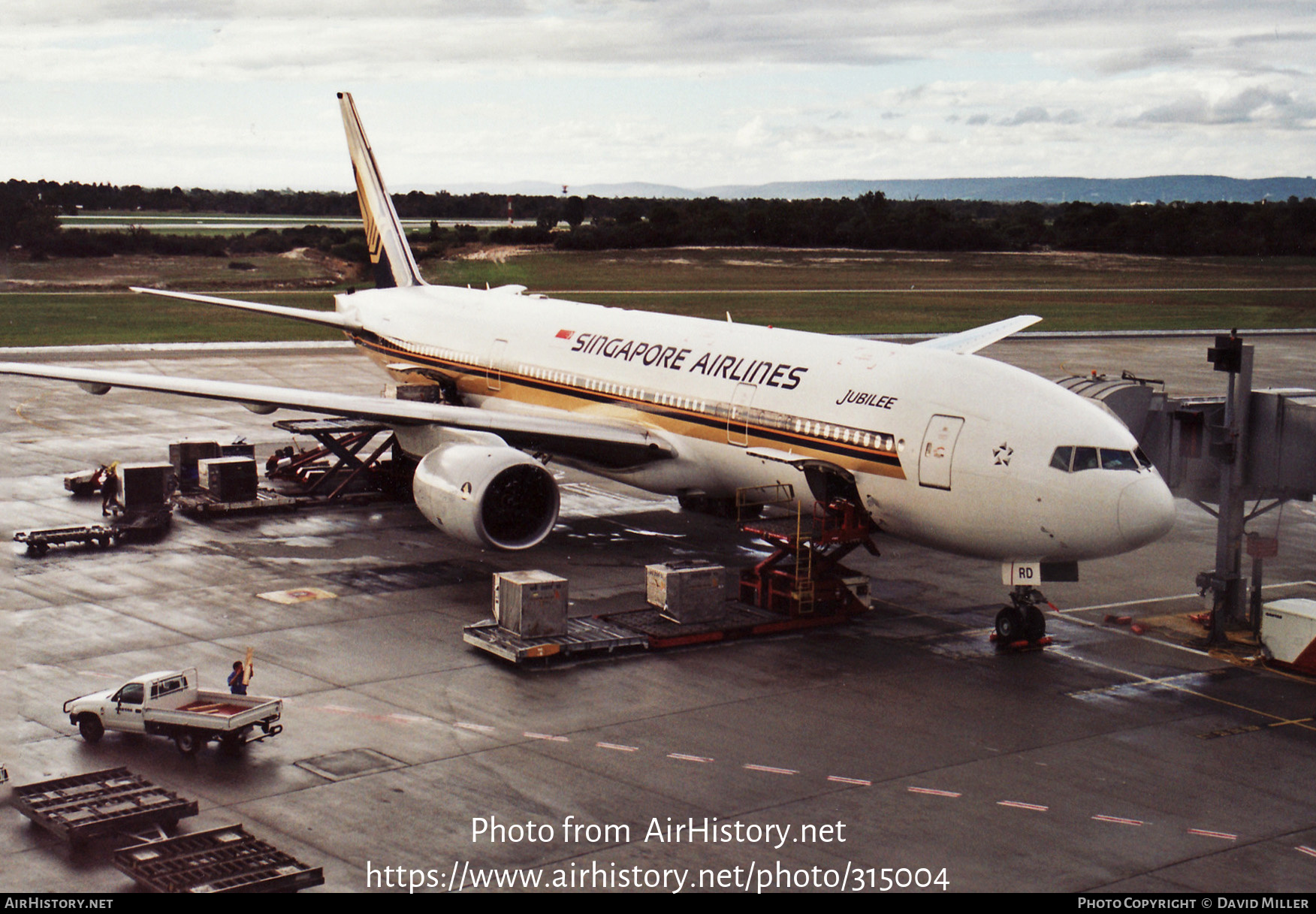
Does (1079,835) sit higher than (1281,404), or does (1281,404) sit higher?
(1281,404)

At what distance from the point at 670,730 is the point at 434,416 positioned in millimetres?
11348

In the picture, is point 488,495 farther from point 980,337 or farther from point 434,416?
point 980,337

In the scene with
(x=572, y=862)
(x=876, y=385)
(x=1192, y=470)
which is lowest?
(x=572, y=862)

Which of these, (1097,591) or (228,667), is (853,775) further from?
(1097,591)

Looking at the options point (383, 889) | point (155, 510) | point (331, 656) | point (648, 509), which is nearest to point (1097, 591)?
point (648, 509)

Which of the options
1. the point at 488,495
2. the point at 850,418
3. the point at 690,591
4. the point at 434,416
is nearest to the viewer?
the point at 690,591

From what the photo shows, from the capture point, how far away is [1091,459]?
847 inches

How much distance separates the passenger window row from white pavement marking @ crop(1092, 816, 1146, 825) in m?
6.91

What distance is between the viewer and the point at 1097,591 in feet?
88.5

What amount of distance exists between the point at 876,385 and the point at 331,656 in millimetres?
10491

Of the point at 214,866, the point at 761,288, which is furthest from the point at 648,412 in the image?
the point at 761,288

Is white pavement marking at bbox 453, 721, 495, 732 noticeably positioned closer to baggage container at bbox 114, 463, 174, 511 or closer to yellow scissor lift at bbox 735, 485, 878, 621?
yellow scissor lift at bbox 735, 485, 878, 621

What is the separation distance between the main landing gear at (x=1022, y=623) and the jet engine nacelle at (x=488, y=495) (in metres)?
8.41

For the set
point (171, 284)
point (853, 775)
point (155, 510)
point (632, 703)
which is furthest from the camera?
point (171, 284)
